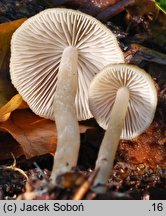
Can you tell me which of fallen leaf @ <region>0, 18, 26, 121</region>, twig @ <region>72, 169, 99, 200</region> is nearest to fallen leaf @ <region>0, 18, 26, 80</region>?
fallen leaf @ <region>0, 18, 26, 121</region>

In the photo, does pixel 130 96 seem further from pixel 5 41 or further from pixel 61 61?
pixel 5 41

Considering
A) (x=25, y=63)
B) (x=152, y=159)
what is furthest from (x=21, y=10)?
(x=152, y=159)

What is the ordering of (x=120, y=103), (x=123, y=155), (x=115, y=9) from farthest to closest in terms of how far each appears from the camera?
(x=115, y=9), (x=123, y=155), (x=120, y=103)

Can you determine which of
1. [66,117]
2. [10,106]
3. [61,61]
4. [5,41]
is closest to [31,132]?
[10,106]

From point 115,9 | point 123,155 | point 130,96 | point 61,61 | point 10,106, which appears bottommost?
point 123,155

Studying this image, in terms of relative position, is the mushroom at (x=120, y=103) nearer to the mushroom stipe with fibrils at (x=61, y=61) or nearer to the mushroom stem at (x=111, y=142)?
the mushroom stem at (x=111, y=142)

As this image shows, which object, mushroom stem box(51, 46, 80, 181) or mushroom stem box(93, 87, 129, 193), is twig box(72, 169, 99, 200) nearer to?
mushroom stem box(93, 87, 129, 193)

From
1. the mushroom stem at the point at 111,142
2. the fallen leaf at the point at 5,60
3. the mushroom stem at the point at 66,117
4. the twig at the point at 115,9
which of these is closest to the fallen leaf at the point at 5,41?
the fallen leaf at the point at 5,60
